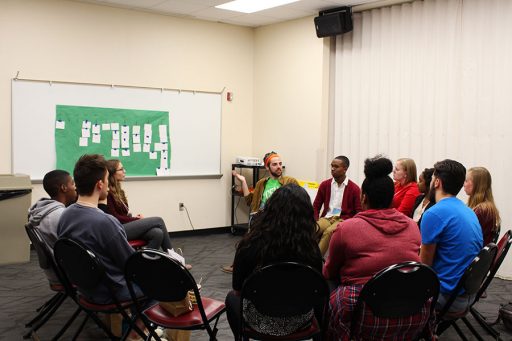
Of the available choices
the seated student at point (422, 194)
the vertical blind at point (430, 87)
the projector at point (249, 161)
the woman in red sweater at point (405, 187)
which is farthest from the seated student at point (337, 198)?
the projector at point (249, 161)

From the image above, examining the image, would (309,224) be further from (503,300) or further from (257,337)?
(503,300)

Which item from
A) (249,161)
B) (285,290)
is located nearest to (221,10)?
(249,161)

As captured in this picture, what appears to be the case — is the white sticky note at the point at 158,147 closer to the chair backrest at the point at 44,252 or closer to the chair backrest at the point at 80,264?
the chair backrest at the point at 44,252

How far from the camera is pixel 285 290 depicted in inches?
93.8

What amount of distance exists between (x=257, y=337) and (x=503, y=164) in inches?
142

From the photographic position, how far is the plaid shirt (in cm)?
250

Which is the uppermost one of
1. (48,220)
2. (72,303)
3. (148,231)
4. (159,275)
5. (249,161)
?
(249,161)

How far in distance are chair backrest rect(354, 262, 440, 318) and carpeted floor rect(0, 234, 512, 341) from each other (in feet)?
4.77

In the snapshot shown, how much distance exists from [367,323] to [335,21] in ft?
14.6

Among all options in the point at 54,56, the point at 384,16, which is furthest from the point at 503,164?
the point at 54,56

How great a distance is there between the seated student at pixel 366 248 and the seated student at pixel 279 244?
0.15 m

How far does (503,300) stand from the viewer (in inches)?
181

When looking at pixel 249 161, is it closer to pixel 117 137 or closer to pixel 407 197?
pixel 117 137

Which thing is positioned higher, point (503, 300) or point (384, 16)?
point (384, 16)
